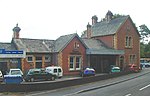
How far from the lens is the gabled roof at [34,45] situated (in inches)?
1793

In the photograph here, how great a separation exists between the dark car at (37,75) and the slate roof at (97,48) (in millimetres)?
13025

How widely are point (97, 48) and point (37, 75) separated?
747 inches

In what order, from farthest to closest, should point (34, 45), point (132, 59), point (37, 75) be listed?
point (132, 59) → point (34, 45) → point (37, 75)

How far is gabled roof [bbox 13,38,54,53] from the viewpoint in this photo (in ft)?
149

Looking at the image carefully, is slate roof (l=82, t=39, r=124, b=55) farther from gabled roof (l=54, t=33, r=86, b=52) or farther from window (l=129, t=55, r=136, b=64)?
window (l=129, t=55, r=136, b=64)

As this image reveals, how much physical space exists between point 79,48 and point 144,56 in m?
46.8

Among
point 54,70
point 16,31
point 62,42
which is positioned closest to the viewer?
point 54,70

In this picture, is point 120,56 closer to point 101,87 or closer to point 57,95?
point 101,87

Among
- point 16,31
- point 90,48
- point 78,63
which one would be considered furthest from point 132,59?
point 16,31

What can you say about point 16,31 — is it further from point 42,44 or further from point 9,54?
point 9,54

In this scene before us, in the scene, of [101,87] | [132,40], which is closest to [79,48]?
[132,40]

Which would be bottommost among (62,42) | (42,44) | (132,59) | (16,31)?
(132,59)

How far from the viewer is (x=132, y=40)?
60250 millimetres

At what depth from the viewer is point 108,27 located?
59.5 m
